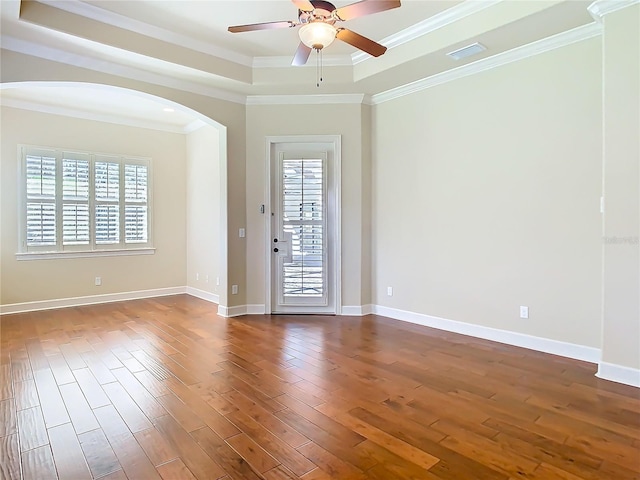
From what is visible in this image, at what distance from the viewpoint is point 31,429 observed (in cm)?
233

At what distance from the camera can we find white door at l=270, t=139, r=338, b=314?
530 centimetres

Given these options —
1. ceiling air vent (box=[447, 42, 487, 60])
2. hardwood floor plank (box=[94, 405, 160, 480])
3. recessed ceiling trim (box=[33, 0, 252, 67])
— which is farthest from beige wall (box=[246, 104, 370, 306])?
hardwood floor plank (box=[94, 405, 160, 480])

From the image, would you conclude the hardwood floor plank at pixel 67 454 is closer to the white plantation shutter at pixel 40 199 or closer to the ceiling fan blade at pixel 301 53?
the ceiling fan blade at pixel 301 53

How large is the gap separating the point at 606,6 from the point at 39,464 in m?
4.93

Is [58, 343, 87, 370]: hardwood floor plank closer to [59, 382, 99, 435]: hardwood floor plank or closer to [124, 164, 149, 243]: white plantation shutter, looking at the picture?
[59, 382, 99, 435]: hardwood floor plank

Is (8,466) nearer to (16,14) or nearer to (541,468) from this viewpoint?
(541,468)

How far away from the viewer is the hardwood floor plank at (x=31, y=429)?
2172 mm

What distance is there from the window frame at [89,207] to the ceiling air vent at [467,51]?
5.34 metres

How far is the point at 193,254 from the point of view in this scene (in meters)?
7.04

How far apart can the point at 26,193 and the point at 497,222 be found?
21.2ft

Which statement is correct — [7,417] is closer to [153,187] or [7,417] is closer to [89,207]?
[89,207]

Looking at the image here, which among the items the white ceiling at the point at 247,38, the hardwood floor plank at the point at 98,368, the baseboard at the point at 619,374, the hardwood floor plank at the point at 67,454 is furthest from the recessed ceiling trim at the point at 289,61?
the hardwood floor plank at the point at 67,454

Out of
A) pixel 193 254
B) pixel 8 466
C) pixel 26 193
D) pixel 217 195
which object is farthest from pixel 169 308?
pixel 8 466

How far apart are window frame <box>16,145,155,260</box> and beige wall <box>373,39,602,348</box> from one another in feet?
13.8
